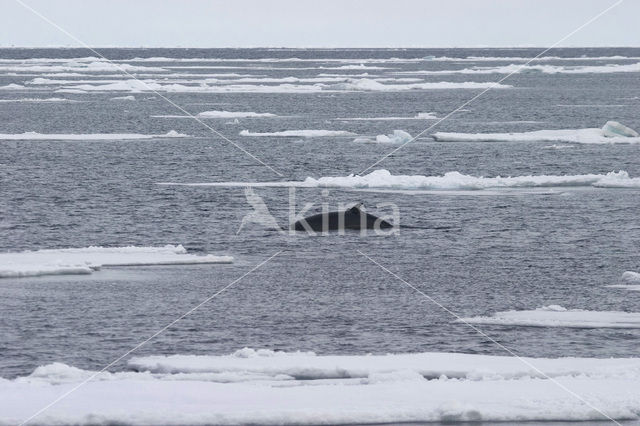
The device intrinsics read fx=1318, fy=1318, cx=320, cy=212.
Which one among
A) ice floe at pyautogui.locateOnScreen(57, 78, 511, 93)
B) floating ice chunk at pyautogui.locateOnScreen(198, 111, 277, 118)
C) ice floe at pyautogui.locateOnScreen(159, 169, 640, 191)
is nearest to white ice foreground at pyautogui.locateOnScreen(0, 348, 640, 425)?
ice floe at pyautogui.locateOnScreen(159, 169, 640, 191)

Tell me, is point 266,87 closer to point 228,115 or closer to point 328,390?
point 228,115

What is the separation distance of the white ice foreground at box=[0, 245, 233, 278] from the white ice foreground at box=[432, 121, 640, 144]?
71.0ft

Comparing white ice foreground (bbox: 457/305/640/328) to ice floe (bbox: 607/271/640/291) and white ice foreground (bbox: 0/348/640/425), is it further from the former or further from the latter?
white ice foreground (bbox: 0/348/640/425)

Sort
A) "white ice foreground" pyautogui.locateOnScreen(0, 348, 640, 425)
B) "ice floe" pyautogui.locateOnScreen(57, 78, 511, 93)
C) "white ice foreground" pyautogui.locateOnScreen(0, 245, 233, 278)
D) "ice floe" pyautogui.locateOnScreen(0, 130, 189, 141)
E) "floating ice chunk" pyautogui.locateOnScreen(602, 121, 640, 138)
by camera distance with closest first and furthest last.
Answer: "white ice foreground" pyautogui.locateOnScreen(0, 348, 640, 425) → "white ice foreground" pyautogui.locateOnScreen(0, 245, 233, 278) → "floating ice chunk" pyautogui.locateOnScreen(602, 121, 640, 138) → "ice floe" pyautogui.locateOnScreen(0, 130, 189, 141) → "ice floe" pyautogui.locateOnScreen(57, 78, 511, 93)

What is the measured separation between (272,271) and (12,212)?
299 inches

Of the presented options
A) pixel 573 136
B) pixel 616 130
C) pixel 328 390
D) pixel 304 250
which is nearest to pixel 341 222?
pixel 304 250

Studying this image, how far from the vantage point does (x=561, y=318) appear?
15.1m

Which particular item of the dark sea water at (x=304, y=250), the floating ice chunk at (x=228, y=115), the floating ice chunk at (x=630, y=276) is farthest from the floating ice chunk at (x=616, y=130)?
the floating ice chunk at (x=630, y=276)

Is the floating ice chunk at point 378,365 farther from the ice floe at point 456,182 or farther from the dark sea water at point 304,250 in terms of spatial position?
the ice floe at point 456,182

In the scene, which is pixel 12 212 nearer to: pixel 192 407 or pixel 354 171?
pixel 354 171

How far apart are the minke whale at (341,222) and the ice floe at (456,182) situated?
436 cm

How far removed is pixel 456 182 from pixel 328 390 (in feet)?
54.4

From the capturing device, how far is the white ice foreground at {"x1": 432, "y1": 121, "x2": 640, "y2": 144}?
128 ft

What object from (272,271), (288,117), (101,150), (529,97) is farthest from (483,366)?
(529,97)
